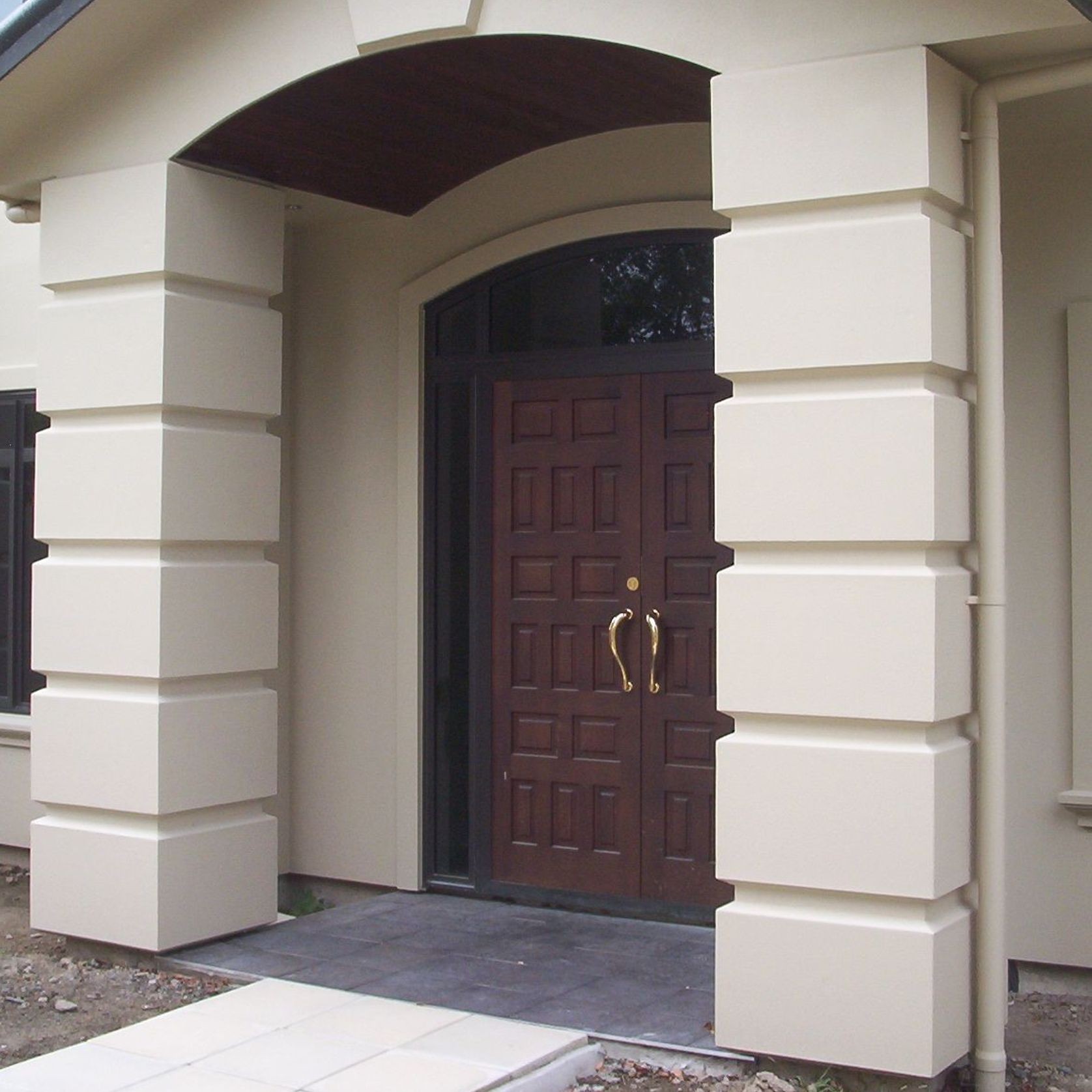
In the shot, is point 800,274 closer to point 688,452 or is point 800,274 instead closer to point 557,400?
point 688,452

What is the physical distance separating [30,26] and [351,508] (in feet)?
8.65

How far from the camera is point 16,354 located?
836 cm

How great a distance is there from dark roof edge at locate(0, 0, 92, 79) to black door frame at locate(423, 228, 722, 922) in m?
2.15

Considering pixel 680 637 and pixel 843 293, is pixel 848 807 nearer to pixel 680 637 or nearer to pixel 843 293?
pixel 843 293

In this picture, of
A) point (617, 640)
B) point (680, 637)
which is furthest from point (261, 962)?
point (680, 637)

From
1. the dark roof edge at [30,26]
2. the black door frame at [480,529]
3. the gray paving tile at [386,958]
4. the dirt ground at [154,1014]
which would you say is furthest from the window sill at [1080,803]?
the dark roof edge at [30,26]

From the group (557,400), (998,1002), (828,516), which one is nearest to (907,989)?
(998,1002)

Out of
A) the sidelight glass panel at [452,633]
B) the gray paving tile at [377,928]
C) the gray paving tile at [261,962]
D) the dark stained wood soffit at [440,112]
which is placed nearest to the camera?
the dark stained wood soffit at [440,112]

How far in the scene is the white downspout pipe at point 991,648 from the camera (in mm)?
4738

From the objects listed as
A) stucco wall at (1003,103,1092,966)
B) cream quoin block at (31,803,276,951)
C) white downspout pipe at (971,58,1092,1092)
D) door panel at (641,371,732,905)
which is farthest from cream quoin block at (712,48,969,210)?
cream quoin block at (31,803,276,951)

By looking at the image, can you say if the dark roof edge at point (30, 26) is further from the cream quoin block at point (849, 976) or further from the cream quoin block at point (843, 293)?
the cream quoin block at point (849, 976)

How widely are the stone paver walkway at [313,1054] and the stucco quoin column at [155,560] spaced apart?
904 millimetres

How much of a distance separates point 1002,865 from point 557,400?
10.1ft

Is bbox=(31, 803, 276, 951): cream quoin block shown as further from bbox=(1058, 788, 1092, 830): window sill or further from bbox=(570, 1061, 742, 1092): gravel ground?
bbox=(1058, 788, 1092, 830): window sill
